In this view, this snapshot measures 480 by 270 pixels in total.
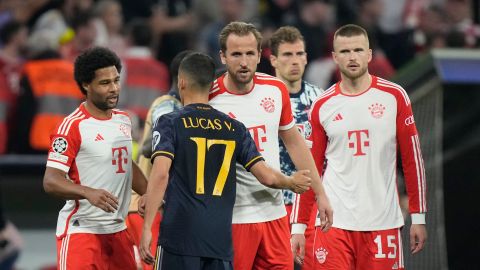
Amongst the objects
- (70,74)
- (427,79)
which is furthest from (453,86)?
(70,74)

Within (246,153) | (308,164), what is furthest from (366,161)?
(246,153)

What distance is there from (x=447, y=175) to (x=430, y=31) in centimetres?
594

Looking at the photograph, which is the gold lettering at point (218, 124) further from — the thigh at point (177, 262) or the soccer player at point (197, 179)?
the thigh at point (177, 262)

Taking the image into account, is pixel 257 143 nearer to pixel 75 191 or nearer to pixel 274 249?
pixel 274 249

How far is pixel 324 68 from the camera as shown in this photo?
1476cm

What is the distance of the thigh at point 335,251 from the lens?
8273mm

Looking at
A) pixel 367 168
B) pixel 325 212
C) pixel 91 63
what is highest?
pixel 91 63

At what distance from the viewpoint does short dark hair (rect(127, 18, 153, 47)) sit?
1499 centimetres

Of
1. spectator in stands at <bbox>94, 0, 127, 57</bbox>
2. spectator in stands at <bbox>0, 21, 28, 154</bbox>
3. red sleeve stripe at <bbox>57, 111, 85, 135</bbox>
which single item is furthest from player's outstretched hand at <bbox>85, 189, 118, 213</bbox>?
spectator in stands at <bbox>94, 0, 127, 57</bbox>

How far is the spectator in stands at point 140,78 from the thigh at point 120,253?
657 cm

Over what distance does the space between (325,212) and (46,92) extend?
6.68 metres

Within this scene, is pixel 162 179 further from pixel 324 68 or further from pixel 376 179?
pixel 324 68

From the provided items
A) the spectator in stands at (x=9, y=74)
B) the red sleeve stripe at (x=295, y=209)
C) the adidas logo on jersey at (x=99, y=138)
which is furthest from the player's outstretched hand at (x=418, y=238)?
the spectator in stands at (x=9, y=74)

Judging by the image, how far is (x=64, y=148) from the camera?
7801 mm
